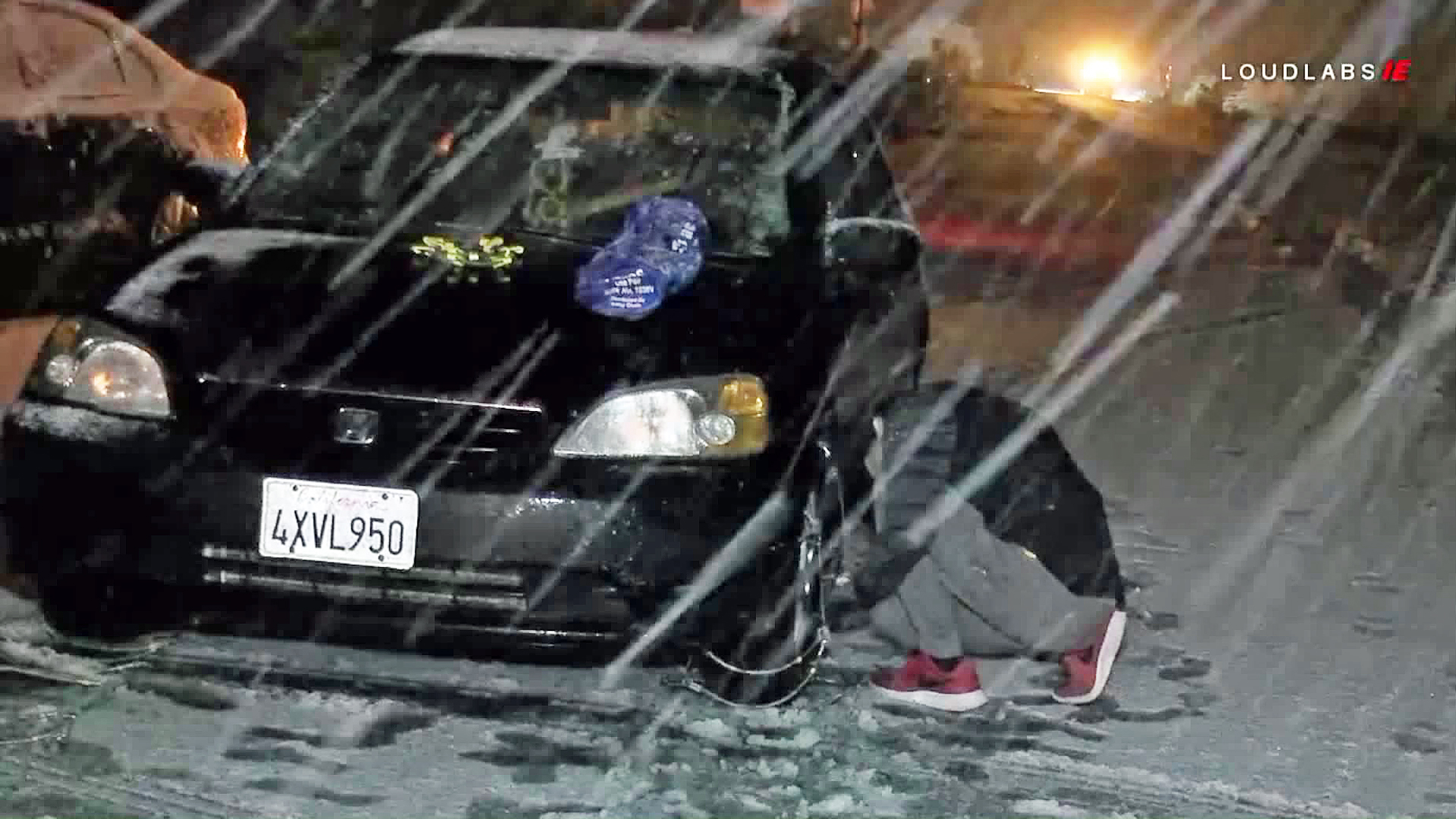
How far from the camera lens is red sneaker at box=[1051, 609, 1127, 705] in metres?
4.61

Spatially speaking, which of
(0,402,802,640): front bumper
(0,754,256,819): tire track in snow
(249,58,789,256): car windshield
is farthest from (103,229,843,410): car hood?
(0,754,256,819): tire track in snow

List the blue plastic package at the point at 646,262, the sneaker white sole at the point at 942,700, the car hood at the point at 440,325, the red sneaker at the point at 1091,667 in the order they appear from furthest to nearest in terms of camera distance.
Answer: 1. the red sneaker at the point at 1091,667
2. the sneaker white sole at the point at 942,700
3. the blue plastic package at the point at 646,262
4. the car hood at the point at 440,325

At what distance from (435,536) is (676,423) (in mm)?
567

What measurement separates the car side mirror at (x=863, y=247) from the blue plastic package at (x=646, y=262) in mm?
337

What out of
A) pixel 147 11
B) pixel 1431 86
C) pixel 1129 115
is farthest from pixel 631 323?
pixel 1129 115

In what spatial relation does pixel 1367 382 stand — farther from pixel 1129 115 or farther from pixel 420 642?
pixel 1129 115

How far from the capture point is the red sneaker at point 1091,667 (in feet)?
15.1

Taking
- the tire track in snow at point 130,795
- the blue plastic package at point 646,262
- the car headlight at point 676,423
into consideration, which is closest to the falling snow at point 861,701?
the tire track in snow at point 130,795

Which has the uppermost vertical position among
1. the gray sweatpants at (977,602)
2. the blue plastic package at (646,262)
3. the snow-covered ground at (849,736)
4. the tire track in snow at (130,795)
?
the blue plastic package at (646,262)

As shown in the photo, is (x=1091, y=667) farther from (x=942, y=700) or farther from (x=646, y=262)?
(x=646, y=262)

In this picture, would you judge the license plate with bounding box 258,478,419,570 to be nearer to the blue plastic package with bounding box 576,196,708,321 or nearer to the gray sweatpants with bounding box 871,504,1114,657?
the blue plastic package with bounding box 576,196,708,321

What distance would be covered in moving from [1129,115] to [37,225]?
26489mm

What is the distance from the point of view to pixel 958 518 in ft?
14.9

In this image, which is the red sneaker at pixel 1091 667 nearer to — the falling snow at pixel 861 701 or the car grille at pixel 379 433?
the falling snow at pixel 861 701
